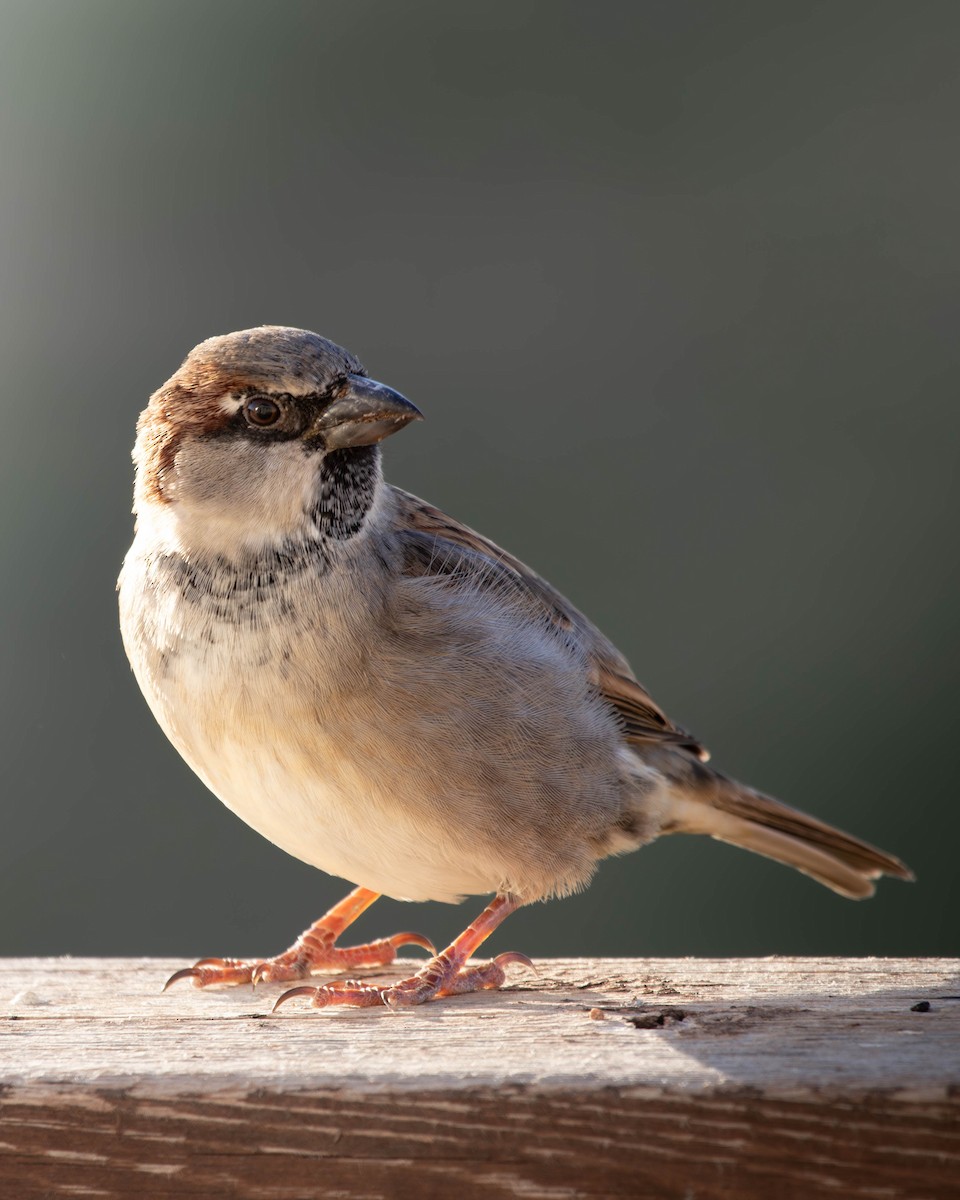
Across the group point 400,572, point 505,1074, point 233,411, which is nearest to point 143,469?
point 233,411

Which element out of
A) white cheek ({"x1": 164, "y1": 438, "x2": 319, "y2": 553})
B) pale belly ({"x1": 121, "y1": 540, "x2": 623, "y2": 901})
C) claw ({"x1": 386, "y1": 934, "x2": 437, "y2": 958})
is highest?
white cheek ({"x1": 164, "y1": 438, "x2": 319, "y2": 553})

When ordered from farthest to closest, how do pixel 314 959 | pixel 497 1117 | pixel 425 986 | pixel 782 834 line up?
pixel 782 834 → pixel 314 959 → pixel 425 986 → pixel 497 1117

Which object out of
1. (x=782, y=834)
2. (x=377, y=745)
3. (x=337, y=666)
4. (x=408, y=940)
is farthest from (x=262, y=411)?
(x=782, y=834)

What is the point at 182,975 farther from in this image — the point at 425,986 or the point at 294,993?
the point at 425,986

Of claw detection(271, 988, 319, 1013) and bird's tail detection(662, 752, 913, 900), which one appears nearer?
claw detection(271, 988, 319, 1013)

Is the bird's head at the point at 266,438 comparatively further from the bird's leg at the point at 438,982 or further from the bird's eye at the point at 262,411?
the bird's leg at the point at 438,982

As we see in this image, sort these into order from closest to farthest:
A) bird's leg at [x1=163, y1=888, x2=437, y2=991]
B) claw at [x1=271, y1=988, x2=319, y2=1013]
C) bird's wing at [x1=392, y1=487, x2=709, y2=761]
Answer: claw at [x1=271, y1=988, x2=319, y2=1013], bird's leg at [x1=163, y1=888, x2=437, y2=991], bird's wing at [x1=392, y1=487, x2=709, y2=761]

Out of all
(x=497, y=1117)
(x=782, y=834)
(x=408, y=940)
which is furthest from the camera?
(x=782, y=834)

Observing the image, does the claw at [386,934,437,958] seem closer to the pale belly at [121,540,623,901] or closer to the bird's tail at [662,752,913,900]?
the pale belly at [121,540,623,901]

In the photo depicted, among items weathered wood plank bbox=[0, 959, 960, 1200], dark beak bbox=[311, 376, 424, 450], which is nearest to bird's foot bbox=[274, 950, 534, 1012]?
weathered wood plank bbox=[0, 959, 960, 1200]
